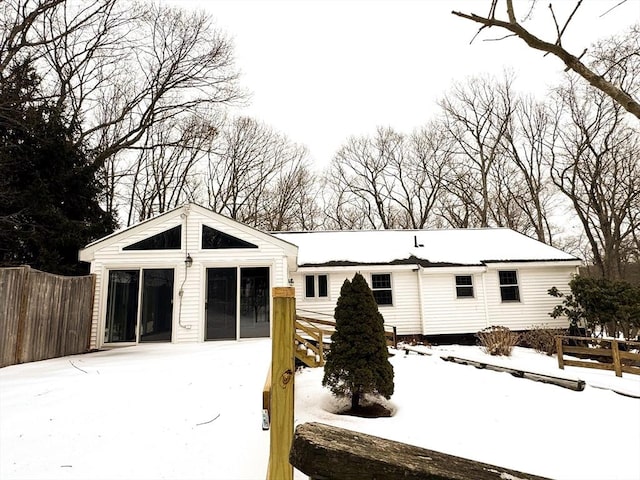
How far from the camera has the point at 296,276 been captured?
14555 mm

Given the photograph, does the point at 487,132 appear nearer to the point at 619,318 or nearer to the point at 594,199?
the point at 594,199

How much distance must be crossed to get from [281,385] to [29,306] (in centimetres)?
790

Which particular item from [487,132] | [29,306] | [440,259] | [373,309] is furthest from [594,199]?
[29,306]

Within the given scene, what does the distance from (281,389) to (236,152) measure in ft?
80.7

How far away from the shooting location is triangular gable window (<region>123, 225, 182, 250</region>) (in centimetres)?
1091

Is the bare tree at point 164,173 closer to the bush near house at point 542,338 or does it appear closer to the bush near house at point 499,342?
the bush near house at point 499,342

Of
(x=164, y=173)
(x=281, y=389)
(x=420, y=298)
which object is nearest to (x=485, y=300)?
(x=420, y=298)

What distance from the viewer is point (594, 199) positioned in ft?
68.6

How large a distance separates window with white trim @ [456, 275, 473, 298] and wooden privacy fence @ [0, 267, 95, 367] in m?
13.7

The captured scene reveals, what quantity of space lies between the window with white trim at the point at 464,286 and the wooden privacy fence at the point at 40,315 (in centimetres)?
1366

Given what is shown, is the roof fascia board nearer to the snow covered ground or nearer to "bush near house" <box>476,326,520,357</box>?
"bush near house" <box>476,326,520,357</box>

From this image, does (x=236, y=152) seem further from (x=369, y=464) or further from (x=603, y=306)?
(x=369, y=464)

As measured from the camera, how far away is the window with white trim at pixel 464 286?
571 inches

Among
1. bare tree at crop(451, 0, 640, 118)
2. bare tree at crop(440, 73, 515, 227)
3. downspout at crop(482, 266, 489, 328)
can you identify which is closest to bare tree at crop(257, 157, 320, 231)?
bare tree at crop(440, 73, 515, 227)
